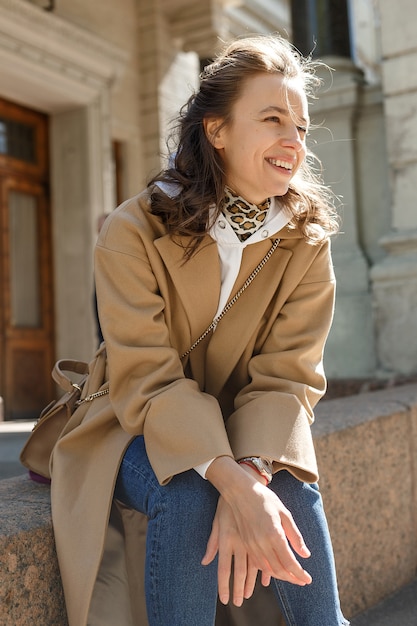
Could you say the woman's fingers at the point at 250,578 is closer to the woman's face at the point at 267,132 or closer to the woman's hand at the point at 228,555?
the woman's hand at the point at 228,555

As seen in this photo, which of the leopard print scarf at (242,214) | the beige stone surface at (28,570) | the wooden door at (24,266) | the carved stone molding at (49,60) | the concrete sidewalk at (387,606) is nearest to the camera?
the beige stone surface at (28,570)

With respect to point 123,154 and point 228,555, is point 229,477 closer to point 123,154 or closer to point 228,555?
point 228,555

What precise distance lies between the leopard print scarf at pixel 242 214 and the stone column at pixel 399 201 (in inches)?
153

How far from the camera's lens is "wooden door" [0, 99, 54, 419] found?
7875 millimetres

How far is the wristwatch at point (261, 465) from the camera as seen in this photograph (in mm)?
1872

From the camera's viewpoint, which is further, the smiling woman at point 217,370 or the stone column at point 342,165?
the stone column at point 342,165

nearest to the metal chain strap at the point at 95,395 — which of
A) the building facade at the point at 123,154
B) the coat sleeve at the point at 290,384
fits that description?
the coat sleeve at the point at 290,384

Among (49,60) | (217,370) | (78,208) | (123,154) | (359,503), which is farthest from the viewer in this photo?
(123,154)

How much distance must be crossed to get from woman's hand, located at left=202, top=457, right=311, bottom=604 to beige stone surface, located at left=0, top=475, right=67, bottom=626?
0.38m

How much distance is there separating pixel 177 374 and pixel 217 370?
9.1 inches

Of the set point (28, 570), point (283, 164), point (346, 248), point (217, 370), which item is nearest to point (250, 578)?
point (28, 570)

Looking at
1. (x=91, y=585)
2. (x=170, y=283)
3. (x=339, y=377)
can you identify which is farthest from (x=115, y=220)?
(x=339, y=377)

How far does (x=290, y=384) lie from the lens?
2.06 m

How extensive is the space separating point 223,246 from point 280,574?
90 centimetres
